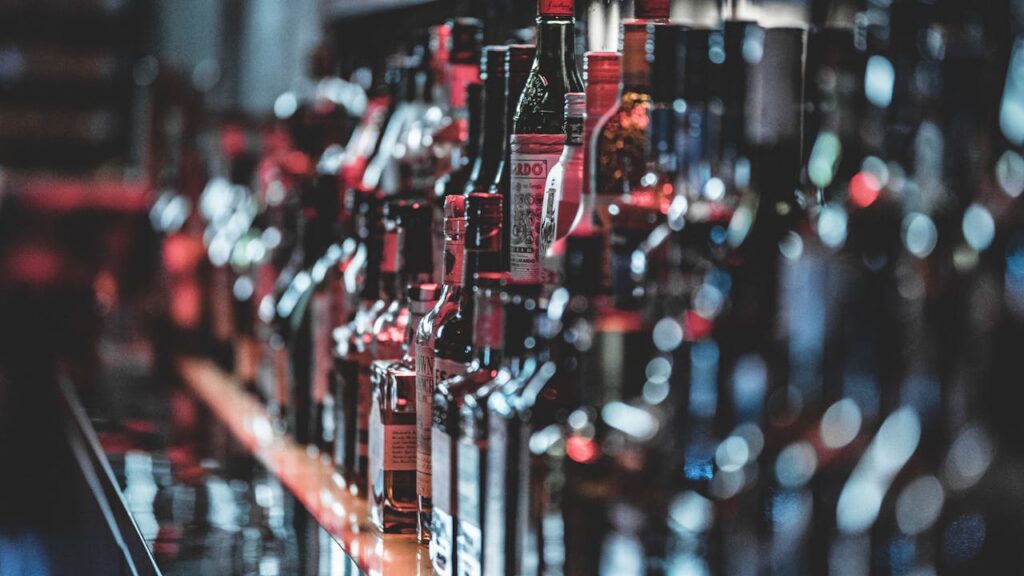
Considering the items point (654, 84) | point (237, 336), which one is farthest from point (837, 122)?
point (237, 336)

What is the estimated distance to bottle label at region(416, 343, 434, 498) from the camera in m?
1.10

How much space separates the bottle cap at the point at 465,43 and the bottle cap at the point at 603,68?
0.43 m

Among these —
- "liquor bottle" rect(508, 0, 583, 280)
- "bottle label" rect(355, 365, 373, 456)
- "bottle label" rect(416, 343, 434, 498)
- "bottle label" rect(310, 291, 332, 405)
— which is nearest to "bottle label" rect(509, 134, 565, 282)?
"liquor bottle" rect(508, 0, 583, 280)

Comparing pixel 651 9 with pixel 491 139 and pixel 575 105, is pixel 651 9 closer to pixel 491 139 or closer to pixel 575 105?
pixel 575 105

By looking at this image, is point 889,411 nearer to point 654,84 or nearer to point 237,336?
point 654,84

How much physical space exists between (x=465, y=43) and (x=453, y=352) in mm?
440

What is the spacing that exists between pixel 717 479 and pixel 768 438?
4 centimetres

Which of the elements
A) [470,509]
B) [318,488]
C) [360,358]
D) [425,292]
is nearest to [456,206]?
[425,292]

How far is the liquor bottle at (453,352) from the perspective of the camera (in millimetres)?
972

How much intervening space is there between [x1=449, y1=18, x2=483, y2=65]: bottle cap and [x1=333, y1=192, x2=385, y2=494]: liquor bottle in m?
0.17

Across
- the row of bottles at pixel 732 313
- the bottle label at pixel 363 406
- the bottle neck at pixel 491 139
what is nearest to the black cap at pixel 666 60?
the row of bottles at pixel 732 313

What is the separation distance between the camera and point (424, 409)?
1109mm

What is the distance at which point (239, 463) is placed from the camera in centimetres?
162

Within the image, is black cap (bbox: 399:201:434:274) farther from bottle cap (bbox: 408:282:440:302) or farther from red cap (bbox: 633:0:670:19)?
red cap (bbox: 633:0:670:19)
